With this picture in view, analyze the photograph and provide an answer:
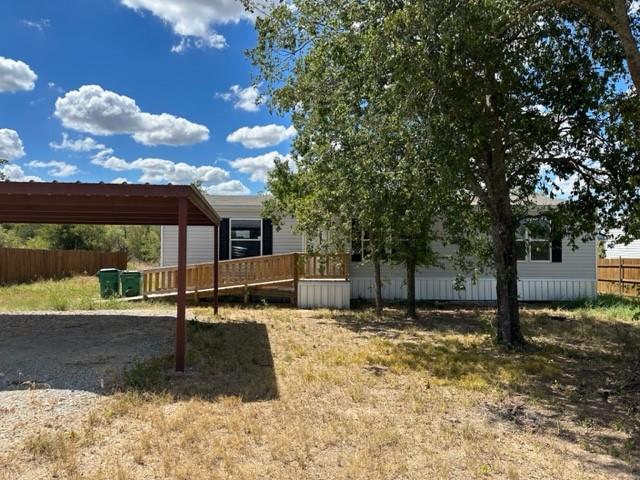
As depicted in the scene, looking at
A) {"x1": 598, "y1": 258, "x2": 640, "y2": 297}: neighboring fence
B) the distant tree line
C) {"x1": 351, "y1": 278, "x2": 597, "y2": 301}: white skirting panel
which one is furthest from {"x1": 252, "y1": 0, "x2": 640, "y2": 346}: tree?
the distant tree line

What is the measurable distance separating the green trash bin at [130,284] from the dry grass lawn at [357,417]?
246 inches

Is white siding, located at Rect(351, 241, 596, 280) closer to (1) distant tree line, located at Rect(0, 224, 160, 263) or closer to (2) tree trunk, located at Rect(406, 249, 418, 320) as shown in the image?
(2) tree trunk, located at Rect(406, 249, 418, 320)

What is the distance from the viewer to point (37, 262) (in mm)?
21172

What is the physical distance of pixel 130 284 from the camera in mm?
13805

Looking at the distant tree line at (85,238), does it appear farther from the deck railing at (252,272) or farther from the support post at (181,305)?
the support post at (181,305)

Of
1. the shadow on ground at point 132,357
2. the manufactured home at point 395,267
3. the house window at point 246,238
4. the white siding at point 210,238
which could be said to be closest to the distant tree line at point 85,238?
the white siding at point 210,238

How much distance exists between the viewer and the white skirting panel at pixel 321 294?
13648 mm

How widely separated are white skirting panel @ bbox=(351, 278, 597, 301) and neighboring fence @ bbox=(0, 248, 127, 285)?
14.0 meters

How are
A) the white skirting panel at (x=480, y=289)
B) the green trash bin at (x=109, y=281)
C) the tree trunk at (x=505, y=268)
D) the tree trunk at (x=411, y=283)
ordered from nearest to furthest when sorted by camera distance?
the tree trunk at (x=505, y=268) < the tree trunk at (x=411, y=283) < the green trash bin at (x=109, y=281) < the white skirting panel at (x=480, y=289)

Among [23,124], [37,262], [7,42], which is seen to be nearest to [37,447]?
[7,42]

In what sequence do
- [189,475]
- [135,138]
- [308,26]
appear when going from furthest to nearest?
[135,138], [308,26], [189,475]

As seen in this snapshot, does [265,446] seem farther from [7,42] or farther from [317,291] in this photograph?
[7,42]

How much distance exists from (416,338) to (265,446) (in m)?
5.95

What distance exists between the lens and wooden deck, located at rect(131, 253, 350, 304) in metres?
13.5
